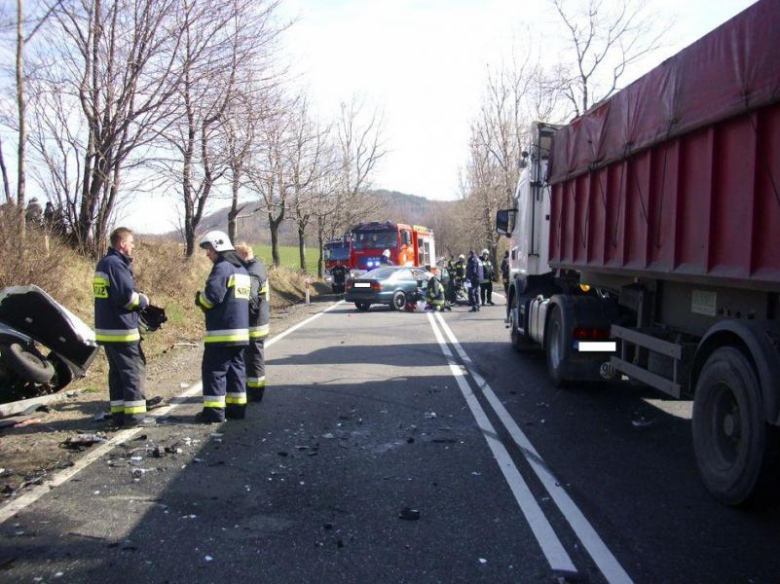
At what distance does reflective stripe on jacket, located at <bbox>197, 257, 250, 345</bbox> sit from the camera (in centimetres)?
645

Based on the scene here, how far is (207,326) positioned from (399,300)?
15.3 m

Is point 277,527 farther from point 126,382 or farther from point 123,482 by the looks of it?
point 126,382

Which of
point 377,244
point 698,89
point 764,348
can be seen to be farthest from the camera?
point 377,244

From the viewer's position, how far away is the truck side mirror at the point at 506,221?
1199 centimetres

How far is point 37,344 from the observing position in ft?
24.2

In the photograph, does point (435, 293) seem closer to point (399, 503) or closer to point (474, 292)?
point (474, 292)

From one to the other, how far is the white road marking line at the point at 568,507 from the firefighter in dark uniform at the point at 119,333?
11.7 feet

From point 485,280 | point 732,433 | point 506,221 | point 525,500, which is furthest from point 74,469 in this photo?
point 485,280

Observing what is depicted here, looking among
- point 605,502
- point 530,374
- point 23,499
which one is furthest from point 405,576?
point 530,374

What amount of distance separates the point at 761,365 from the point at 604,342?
11.9 ft

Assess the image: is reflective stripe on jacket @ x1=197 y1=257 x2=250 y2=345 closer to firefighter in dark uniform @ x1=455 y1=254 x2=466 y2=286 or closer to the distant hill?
the distant hill

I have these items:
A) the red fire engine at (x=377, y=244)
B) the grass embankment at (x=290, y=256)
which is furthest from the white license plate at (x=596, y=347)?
the grass embankment at (x=290, y=256)

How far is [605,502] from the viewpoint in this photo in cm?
443

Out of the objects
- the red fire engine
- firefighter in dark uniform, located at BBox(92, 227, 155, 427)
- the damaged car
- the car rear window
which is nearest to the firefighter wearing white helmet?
the red fire engine
